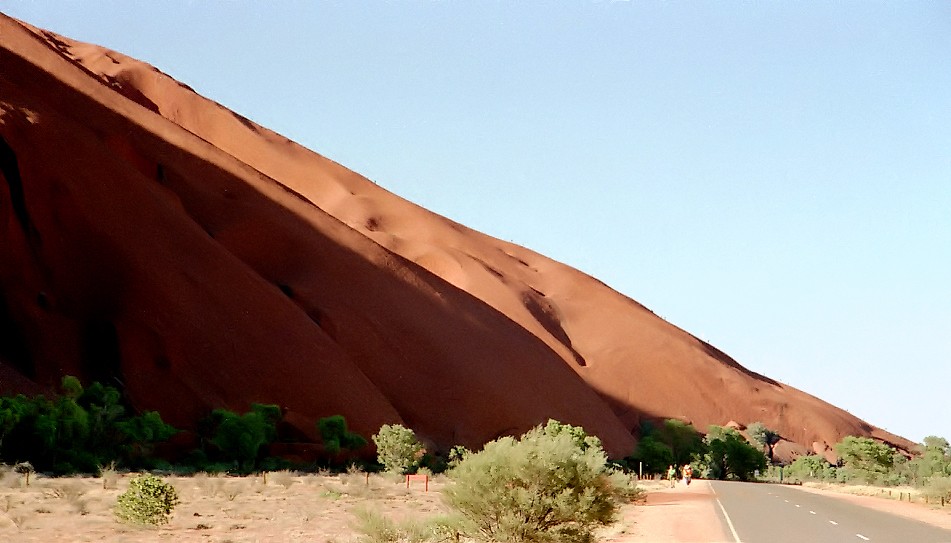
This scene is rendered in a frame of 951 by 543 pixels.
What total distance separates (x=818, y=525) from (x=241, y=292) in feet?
137

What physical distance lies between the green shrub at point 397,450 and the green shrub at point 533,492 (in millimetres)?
36858

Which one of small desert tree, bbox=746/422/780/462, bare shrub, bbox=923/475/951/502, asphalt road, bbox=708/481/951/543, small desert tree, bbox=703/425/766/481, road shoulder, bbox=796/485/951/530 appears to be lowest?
asphalt road, bbox=708/481/951/543

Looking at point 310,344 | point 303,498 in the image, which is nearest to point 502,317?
point 310,344

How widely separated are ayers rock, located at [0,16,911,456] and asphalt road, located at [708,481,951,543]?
29.5 m

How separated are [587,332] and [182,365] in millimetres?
68400

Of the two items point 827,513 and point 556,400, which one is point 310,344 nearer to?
point 556,400

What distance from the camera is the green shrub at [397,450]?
5384 cm

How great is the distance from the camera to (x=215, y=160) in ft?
255

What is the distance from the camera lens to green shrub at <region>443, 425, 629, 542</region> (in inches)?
648

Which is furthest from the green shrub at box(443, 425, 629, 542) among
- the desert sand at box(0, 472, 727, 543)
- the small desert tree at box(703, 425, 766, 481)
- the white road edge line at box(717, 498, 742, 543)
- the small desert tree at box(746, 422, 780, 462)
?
the small desert tree at box(746, 422, 780, 462)

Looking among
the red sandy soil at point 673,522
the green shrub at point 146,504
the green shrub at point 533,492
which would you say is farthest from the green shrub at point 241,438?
the green shrub at point 533,492

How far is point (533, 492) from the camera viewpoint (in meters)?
16.5

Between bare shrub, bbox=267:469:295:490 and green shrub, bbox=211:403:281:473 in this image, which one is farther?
green shrub, bbox=211:403:281:473

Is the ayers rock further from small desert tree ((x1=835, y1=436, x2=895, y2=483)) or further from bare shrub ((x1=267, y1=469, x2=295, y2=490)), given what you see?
small desert tree ((x1=835, y1=436, x2=895, y2=483))
